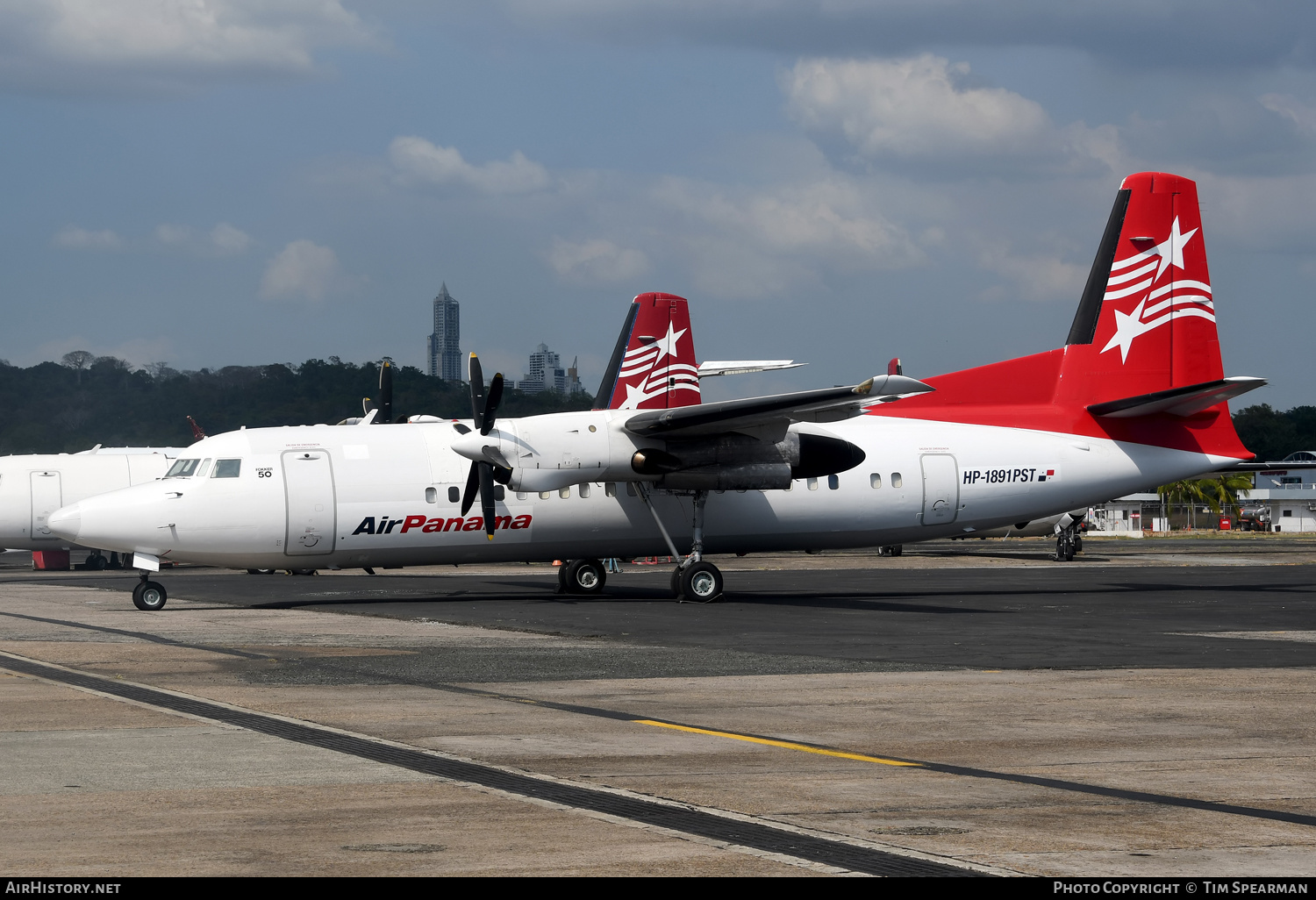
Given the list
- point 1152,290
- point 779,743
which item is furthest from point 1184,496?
point 779,743

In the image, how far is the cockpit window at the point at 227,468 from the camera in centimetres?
2586

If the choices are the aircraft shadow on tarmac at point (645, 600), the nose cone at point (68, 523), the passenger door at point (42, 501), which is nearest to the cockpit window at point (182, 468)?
the nose cone at point (68, 523)

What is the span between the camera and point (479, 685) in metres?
14.2

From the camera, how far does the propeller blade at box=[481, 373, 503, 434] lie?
24.6 m

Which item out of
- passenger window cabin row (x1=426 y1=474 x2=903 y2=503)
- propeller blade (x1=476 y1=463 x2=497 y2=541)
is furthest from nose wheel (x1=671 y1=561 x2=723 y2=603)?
propeller blade (x1=476 y1=463 x2=497 y2=541)

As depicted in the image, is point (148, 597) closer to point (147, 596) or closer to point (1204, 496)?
point (147, 596)

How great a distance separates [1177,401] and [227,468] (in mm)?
19258

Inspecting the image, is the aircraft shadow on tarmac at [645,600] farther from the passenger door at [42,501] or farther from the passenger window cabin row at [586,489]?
the passenger door at [42,501]

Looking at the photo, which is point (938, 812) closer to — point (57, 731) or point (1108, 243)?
point (57, 731)

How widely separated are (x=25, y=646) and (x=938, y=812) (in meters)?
14.5

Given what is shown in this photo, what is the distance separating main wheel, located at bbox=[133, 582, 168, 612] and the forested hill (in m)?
69.7

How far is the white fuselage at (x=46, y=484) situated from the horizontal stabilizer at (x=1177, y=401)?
2936cm

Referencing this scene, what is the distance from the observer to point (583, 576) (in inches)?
1184

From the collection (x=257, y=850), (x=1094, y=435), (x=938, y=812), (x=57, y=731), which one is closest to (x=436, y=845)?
(x=257, y=850)
